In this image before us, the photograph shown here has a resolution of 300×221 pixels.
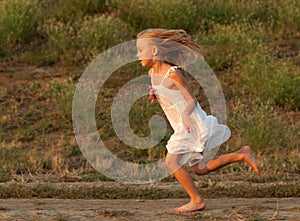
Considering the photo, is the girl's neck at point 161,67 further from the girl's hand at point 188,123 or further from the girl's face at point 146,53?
the girl's hand at point 188,123

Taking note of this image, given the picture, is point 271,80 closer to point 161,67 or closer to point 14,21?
point 14,21

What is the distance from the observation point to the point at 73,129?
11211 mm

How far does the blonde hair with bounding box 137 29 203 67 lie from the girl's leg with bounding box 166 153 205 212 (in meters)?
0.75

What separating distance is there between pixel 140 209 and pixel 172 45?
1.35m

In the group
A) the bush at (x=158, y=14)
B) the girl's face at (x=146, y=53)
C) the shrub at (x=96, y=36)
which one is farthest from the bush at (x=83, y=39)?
the girl's face at (x=146, y=53)

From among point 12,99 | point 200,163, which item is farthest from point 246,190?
point 12,99

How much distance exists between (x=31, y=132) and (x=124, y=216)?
16.8 feet

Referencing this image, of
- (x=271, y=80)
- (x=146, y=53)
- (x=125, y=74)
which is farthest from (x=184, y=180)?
(x=125, y=74)

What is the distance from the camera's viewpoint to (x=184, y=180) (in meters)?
6.18

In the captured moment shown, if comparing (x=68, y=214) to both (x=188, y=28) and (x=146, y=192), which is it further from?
(x=188, y=28)

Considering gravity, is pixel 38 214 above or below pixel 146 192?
above

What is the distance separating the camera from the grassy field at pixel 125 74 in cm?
994

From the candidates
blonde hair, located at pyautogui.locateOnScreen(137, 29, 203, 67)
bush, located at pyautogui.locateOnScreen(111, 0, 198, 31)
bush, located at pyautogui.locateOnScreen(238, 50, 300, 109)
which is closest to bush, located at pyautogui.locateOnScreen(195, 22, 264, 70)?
bush, located at pyautogui.locateOnScreen(238, 50, 300, 109)

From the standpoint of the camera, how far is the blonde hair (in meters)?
6.27
